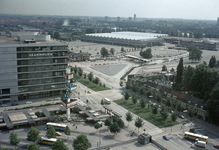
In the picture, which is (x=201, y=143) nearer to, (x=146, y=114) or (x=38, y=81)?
(x=146, y=114)

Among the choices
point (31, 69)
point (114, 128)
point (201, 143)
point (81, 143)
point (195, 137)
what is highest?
point (31, 69)

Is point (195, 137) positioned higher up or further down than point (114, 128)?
further down

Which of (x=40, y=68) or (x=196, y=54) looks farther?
(x=196, y=54)

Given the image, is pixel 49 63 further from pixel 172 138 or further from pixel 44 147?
pixel 172 138

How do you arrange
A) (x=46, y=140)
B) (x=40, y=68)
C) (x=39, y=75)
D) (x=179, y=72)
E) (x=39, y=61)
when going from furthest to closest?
(x=179, y=72)
(x=39, y=75)
(x=40, y=68)
(x=39, y=61)
(x=46, y=140)

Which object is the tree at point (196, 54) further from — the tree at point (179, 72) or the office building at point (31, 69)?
the office building at point (31, 69)

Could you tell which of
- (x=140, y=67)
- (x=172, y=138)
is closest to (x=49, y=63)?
(x=172, y=138)

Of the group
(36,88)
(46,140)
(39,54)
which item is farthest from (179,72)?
(46,140)

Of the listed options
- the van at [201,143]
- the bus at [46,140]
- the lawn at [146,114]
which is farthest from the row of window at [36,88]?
the van at [201,143]
